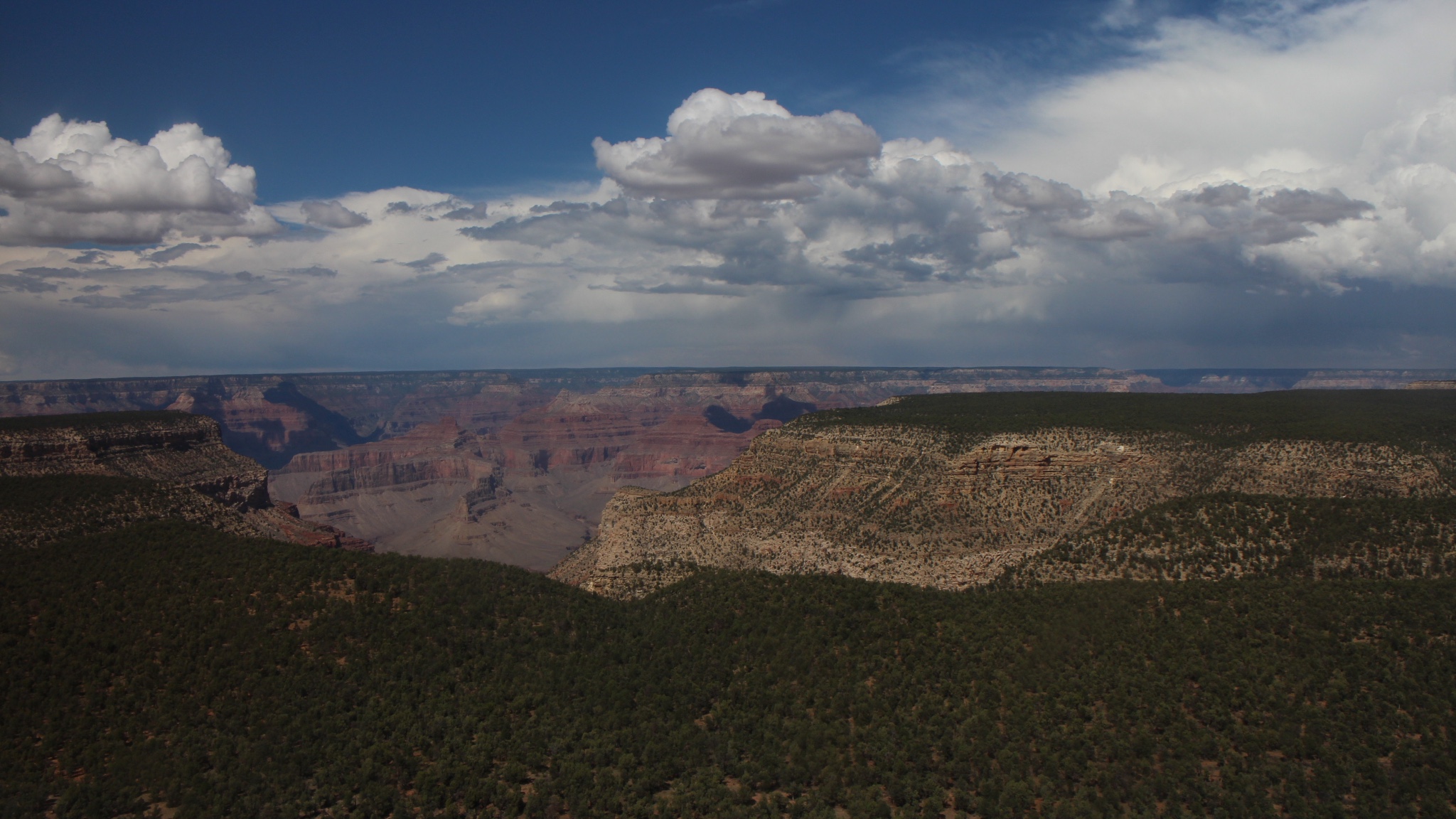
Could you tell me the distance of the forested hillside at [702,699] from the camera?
29.9m

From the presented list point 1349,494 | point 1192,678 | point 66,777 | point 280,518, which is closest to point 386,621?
point 66,777

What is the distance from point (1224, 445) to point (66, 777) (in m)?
73.3

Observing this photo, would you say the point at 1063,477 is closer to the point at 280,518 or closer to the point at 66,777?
the point at 66,777

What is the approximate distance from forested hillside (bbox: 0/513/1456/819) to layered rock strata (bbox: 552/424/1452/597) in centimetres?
1889

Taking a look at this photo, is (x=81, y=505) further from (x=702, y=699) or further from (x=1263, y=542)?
(x=1263, y=542)

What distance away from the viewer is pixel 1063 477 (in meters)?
69.9

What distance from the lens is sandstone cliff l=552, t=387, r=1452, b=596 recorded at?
6050 centimetres

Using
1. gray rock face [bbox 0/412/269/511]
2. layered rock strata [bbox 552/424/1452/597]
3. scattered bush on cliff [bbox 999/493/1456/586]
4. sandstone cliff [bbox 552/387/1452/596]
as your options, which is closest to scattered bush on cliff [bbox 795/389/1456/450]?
sandstone cliff [bbox 552/387/1452/596]

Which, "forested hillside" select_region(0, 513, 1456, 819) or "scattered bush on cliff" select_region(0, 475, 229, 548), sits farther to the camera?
"scattered bush on cliff" select_region(0, 475, 229, 548)

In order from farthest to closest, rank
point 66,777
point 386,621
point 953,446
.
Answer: point 953,446 → point 386,621 → point 66,777

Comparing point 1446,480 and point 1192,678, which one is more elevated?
point 1446,480

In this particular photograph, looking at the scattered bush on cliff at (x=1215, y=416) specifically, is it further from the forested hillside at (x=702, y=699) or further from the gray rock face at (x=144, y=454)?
the gray rock face at (x=144, y=454)

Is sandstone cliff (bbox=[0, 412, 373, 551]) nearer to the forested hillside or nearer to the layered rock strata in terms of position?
the forested hillside

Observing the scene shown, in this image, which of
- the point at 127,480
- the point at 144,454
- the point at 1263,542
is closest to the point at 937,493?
the point at 1263,542
